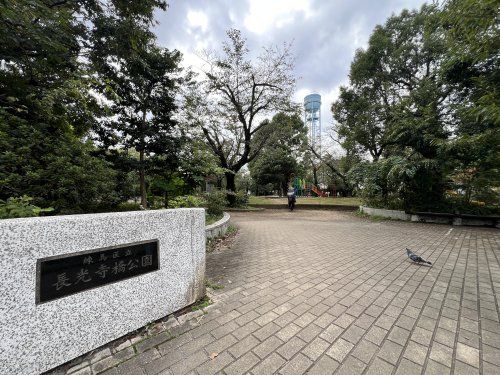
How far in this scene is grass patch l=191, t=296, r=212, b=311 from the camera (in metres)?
2.71

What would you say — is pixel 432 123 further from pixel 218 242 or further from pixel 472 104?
pixel 218 242

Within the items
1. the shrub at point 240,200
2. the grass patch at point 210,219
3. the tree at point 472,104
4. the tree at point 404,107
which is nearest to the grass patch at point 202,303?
the grass patch at point 210,219

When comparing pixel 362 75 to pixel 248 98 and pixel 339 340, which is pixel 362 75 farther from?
pixel 339 340

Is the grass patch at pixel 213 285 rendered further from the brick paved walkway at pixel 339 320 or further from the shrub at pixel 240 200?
the shrub at pixel 240 200

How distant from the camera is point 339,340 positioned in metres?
2.15

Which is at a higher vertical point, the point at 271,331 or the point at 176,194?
the point at 176,194

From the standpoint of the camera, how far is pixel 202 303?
2.82m

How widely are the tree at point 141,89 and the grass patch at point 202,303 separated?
5.56 m

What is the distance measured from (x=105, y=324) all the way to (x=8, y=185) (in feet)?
12.1

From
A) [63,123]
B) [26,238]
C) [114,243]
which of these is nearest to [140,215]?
[114,243]

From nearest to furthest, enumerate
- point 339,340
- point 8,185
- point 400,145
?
point 339,340, point 8,185, point 400,145

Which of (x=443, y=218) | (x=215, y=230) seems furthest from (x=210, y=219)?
(x=443, y=218)

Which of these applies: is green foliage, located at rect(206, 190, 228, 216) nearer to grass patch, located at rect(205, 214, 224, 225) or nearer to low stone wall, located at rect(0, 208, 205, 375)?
grass patch, located at rect(205, 214, 224, 225)

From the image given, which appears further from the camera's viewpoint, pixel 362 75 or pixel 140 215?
pixel 362 75
